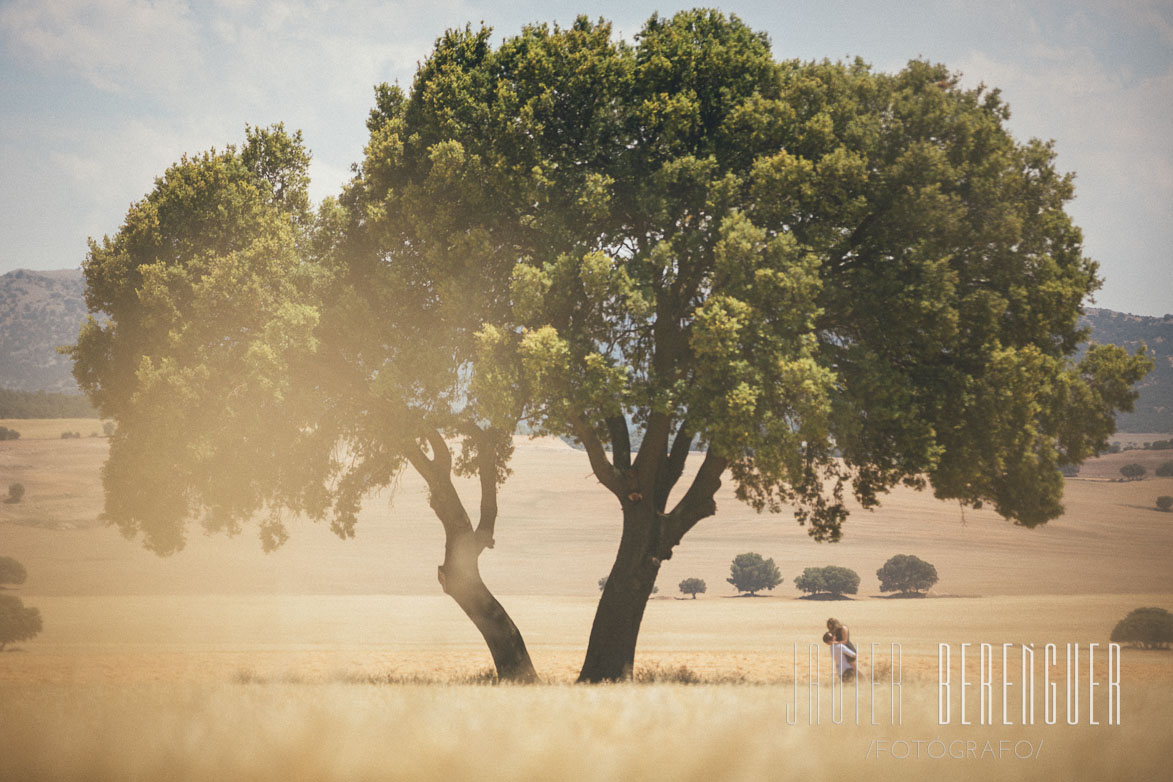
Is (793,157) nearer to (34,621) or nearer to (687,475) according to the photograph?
(34,621)

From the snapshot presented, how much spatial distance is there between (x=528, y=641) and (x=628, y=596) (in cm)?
2140

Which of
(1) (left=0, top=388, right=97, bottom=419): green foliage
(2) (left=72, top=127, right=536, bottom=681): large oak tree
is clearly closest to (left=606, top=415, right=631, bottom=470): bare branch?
(2) (left=72, top=127, right=536, bottom=681): large oak tree

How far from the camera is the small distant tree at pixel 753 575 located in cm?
7556

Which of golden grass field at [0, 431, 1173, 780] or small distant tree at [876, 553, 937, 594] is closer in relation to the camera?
golden grass field at [0, 431, 1173, 780]

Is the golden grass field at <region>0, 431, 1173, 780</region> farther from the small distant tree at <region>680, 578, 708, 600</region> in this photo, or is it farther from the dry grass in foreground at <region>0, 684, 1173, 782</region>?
the small distant tree at <region>680, 578, 708, 600</region>

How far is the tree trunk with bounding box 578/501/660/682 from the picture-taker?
58.1 feet

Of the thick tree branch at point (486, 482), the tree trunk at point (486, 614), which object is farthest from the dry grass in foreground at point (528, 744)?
the thick tree branch at point (486, 482)

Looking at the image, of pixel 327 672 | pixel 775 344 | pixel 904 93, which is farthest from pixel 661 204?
pixel 327 672

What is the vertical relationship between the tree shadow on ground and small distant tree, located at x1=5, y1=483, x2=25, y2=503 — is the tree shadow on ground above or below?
below

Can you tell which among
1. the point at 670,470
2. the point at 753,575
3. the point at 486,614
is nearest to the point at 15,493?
the point at 753,575

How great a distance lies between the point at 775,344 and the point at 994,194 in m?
5.25

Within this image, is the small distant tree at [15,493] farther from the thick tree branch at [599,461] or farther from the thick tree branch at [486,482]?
the thick tree branch at [599,461]

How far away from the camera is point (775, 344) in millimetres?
14281

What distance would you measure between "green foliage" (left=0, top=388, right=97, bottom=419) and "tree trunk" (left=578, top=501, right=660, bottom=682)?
177 m
